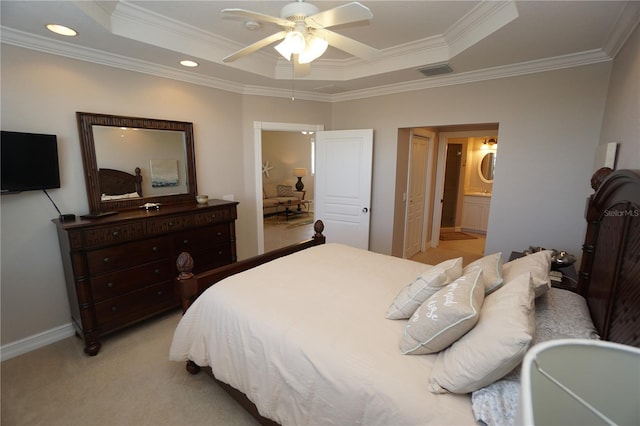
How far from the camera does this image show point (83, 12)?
1.98 m

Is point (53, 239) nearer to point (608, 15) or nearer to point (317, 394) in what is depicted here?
point (317, 394)

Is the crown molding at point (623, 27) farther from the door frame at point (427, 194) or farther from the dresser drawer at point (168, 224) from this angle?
the dresser drawer at point (168, 224)

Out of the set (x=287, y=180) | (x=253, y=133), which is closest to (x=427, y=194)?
(x=253, y=133)

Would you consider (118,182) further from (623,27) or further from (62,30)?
(623,27)

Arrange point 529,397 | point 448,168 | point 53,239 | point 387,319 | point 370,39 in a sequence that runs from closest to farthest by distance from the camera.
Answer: point 529,397
point 387,319
point 53,239
point 370,39
point 448,168

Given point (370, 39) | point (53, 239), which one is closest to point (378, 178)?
point (370, 39)

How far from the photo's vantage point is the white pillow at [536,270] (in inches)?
56.1

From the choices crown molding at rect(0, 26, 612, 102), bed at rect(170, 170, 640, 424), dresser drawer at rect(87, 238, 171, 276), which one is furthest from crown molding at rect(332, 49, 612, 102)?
dresser drawer at rect(87, 238, 171, 276)

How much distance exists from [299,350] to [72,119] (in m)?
2.79

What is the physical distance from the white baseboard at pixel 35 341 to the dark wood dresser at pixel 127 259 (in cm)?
18

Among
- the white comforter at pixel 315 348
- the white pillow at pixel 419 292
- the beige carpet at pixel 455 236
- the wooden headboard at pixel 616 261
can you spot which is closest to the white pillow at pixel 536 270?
the wooden headboard at pixel 616 261

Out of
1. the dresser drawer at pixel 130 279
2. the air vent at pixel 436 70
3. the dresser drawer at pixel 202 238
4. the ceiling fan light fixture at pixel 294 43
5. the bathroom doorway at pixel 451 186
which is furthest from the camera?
the bathroom doorway at pixel 451 186

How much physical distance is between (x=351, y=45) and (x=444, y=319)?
172 cm

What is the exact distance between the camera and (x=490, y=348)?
40.3 inches
